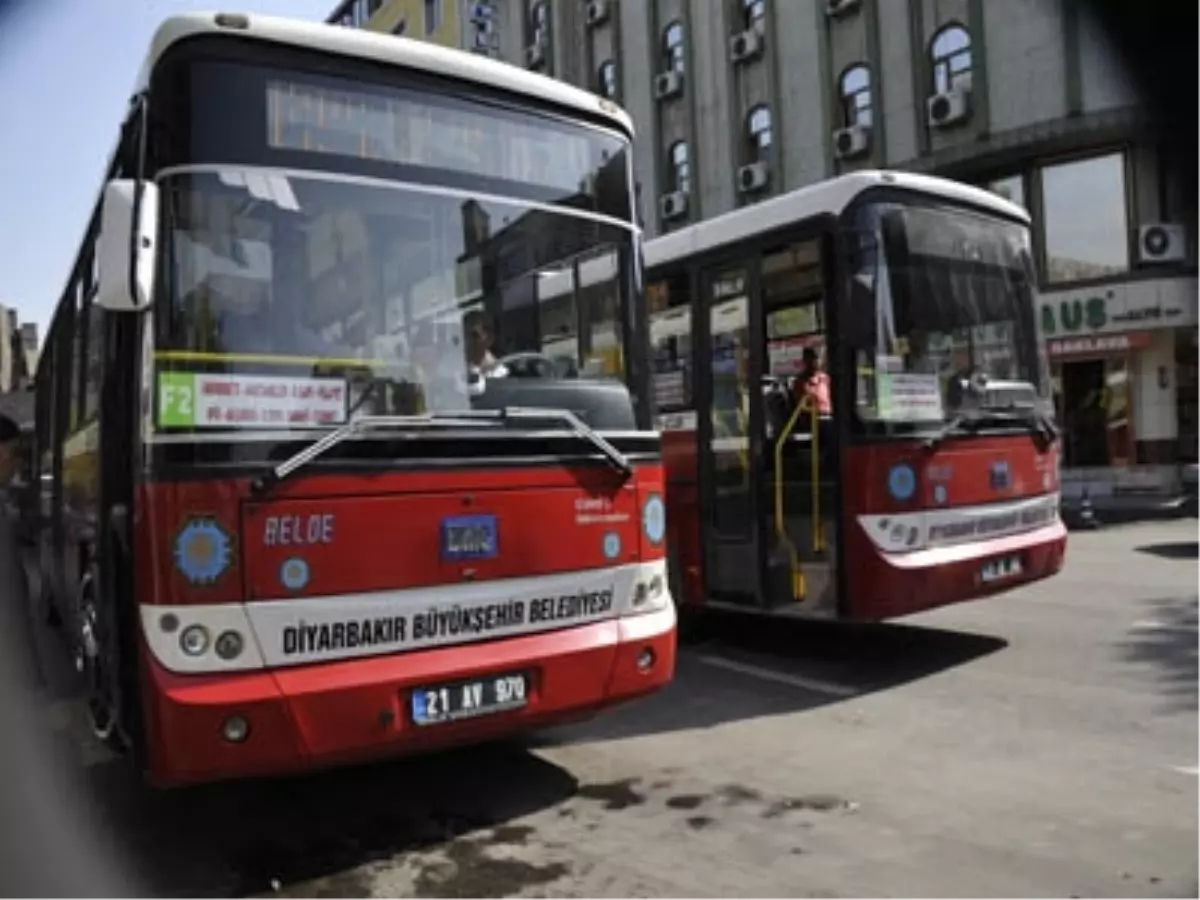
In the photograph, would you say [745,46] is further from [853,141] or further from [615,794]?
[615,794]

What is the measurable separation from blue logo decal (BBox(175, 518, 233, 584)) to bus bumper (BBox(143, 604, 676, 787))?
1.15ft

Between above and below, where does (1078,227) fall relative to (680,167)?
below

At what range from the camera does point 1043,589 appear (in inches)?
407

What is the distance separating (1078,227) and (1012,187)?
5.23ft

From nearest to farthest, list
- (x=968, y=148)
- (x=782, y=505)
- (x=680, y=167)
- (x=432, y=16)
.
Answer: (x=782, y=505) → (x=968, y=148) → (x=680, y=167) → (x=432, y=16)

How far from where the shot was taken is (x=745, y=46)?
27.7 m

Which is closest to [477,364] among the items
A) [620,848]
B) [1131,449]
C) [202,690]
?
[202,690]

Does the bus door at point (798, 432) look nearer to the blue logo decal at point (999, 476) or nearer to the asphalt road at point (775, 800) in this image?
the asphalt road at point (775, 800)

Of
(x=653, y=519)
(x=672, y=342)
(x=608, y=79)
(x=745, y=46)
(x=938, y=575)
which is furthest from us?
(x=608, y=79)

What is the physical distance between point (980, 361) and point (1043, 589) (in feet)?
11.6

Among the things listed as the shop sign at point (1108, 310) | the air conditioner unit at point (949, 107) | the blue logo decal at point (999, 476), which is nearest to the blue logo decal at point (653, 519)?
the blue logo decal at point (999, 476)

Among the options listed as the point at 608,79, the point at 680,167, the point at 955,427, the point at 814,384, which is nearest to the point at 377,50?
the point at 814,384

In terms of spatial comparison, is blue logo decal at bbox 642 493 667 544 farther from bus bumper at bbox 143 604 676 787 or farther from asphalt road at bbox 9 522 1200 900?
asphalt road at bbox 9 522 1200 900

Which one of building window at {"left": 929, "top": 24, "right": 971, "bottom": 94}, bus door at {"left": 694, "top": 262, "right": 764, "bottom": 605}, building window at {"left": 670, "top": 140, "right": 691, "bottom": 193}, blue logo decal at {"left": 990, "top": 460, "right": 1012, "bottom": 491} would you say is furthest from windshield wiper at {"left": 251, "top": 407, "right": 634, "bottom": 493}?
building window at {"left": 670, "top": 140, "right": 691, "bottom": 193}
